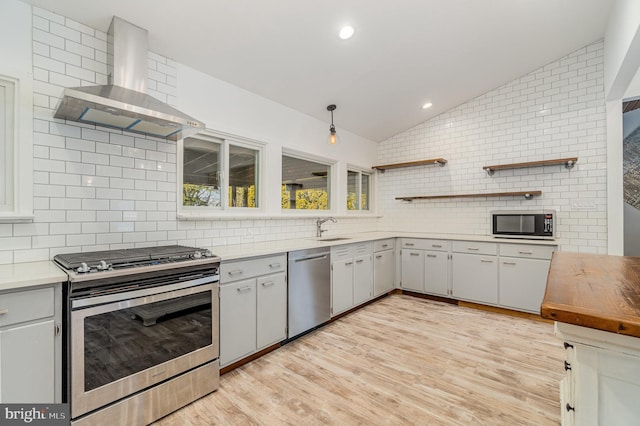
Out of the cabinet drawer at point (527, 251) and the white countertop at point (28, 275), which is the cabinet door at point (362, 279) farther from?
the white countertop at point (28, 275)

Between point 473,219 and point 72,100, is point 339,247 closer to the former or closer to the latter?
point 473,219

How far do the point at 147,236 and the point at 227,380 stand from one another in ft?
4.33

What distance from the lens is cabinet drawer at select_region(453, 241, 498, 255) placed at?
3.84m

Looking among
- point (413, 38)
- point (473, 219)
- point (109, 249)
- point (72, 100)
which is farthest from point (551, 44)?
point (109, 249)

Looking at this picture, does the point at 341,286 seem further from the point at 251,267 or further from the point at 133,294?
the point at 133,294

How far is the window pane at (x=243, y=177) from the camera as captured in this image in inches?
128

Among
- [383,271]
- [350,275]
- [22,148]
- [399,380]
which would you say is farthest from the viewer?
[383,271]

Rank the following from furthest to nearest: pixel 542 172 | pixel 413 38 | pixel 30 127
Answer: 1. pixel 542 172
2. pixel 413 38
3. pixel 30 127

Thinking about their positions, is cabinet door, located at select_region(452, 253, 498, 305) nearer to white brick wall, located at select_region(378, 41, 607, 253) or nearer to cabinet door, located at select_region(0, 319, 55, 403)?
white brick wall, located at select_region(378, 41, 607, 253)

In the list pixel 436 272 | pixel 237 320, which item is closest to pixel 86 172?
pixel 237 320

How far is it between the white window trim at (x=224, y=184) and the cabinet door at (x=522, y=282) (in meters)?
3.11

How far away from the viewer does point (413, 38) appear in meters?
2.98

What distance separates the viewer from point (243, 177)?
11.2 ft

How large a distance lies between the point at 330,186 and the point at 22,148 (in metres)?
3.43
